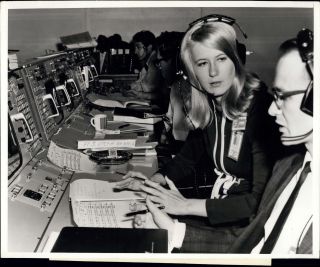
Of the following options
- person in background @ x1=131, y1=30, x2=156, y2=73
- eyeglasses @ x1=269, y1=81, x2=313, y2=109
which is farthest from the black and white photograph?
person in background @ x1=131, y1=30, x2=156, y2=73

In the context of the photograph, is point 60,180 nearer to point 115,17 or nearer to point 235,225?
point 235,225

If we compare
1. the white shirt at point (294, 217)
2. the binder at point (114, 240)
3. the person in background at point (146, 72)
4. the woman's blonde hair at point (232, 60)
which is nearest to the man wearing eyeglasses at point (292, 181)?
the white shirt at point (294, 217)

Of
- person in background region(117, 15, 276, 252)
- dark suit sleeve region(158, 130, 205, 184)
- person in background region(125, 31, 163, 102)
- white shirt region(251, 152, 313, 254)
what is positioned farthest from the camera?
person in background region(125, 31, 163, 102)

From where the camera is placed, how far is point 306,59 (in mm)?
1381

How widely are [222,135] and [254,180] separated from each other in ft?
0.86

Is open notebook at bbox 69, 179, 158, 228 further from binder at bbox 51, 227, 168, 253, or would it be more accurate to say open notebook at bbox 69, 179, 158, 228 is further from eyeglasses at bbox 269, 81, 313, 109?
eyeglasses at bbox 269, 81, 313, 109

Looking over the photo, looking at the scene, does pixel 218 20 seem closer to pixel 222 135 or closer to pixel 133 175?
pixel 222 135

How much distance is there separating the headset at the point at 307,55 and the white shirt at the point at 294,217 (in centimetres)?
16

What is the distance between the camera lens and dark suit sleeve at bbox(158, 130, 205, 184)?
6.07 ft

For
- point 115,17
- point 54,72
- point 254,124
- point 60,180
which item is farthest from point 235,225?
point 115,17

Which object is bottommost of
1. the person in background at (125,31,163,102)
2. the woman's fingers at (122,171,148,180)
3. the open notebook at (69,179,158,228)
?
the person in background at (125,31,163,102)

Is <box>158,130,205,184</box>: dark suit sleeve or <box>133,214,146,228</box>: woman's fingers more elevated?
<box>133,214,146,228</box>: woman's fingers

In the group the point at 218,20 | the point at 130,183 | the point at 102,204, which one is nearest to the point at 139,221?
the point at 102,204

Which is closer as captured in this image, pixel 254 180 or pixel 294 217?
pixel 294 217
